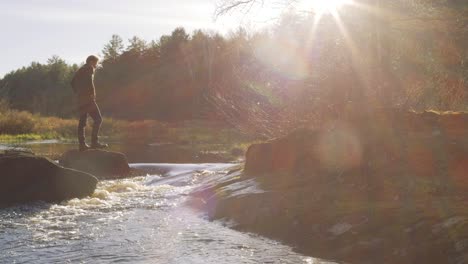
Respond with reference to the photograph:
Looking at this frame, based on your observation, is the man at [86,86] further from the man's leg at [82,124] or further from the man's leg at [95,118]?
the man's leg at [82,124]

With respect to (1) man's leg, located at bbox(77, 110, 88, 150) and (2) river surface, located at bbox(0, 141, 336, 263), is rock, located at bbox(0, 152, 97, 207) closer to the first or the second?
(2) river surface, located at bbox(0, 141, 336, 263)

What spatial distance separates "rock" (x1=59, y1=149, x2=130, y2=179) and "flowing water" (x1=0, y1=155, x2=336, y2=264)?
3.65 meters

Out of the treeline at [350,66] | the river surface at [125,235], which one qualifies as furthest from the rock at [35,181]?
the treeline at [350,66]

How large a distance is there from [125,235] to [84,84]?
7.08m

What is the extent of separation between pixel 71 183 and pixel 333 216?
17.9 feet

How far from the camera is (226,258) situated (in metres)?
5.32

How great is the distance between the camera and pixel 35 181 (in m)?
9.47

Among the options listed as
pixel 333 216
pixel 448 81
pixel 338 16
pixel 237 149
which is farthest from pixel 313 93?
pixel 333 216

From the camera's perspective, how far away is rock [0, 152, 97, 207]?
30.1 feet

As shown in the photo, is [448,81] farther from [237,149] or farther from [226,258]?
[226,258]

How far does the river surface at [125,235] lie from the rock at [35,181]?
0.34 meters

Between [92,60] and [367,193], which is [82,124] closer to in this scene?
[92,60]

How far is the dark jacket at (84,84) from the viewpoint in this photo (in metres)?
12.7

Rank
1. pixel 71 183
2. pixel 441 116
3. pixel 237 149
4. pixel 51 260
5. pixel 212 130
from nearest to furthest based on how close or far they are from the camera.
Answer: pixel 51 260
pixel 441 116
pixel 71 183
pixel 237 149
pixel 212 130
